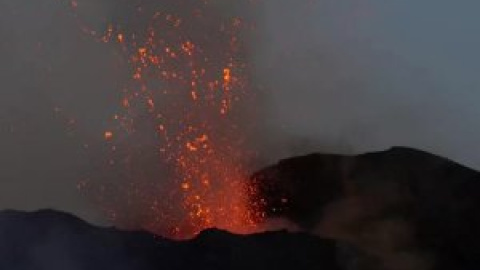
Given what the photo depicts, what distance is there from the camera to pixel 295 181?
108 ft

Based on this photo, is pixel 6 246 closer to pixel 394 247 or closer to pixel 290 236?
pixel 290 236

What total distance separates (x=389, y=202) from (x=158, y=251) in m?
12.5

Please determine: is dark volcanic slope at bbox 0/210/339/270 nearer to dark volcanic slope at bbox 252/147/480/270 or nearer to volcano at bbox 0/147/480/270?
volcano at bbox 0/147/480/270

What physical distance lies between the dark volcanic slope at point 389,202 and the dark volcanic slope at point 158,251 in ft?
10.4

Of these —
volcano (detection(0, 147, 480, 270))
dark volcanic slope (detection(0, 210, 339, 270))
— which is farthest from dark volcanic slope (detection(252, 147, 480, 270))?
dark volcanic slope (detection(0, 210, 339, 270))

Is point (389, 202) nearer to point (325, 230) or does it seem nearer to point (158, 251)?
point (325, 230)

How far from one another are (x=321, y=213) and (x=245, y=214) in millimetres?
4705

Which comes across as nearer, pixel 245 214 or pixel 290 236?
pixel 290 236

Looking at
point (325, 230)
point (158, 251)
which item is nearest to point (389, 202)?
point (325, 230)

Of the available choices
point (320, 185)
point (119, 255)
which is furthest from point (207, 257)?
point (320, 185)

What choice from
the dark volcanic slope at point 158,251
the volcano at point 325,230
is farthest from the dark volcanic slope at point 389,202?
the dark volcanic slope at point 158,251

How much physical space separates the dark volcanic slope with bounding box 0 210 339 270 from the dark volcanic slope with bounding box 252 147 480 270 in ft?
10.4

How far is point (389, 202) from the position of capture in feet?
102

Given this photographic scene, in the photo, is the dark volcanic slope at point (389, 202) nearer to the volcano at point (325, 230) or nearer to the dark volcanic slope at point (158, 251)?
the volcano at point (325, 230)
